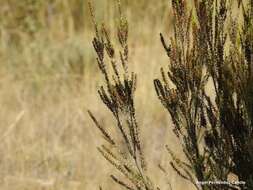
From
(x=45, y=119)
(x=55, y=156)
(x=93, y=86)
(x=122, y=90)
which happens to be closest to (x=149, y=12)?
(x=93, y=86)

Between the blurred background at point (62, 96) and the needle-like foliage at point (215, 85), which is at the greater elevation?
the blurred background at point (62, 96)

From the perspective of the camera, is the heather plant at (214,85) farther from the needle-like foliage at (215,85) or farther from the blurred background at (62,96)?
the blurred background at (62,96)

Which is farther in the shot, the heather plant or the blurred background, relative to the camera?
the blurred background

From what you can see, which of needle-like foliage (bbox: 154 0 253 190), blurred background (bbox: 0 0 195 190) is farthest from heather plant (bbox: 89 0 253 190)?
blurred background (bbox: 0 0 195 190)

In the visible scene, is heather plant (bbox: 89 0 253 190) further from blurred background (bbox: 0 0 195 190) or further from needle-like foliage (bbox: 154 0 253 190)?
blurred background (bbox: 0 0 195 190)

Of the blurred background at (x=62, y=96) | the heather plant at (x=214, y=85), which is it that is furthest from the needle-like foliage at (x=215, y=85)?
the blurred background at (x=62, y=96)

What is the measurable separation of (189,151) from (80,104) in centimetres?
350

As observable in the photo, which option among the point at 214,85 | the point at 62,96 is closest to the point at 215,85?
the point at 214,85

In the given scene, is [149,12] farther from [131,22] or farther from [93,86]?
[93,86]

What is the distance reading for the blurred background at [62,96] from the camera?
442 centimetres

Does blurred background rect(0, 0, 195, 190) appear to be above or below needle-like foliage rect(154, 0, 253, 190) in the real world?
above

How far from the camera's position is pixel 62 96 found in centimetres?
602

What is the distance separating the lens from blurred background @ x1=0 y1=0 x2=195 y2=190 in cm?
442

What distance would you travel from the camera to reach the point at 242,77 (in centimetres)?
214
